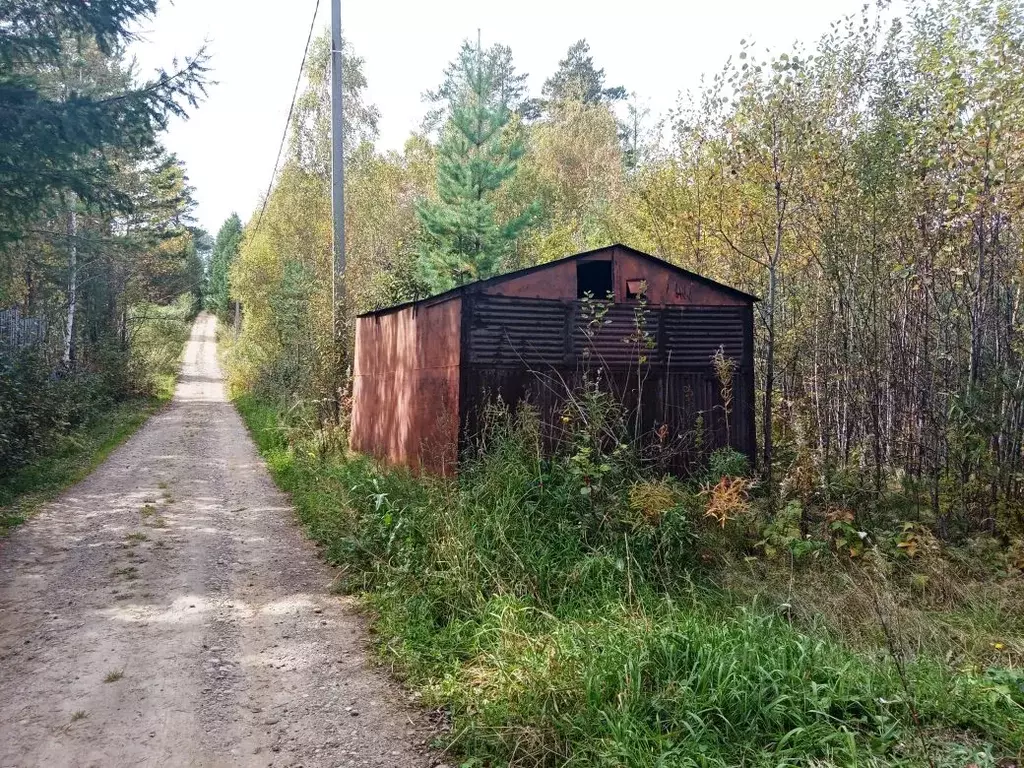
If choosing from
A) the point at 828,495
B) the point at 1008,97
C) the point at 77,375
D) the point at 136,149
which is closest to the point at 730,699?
the point at 828,495

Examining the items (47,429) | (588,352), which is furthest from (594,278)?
(47,429)

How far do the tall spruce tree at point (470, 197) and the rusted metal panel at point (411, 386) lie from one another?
7219mm

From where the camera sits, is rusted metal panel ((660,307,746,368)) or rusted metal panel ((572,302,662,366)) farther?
rusted metal panel ((660,307,746,368))

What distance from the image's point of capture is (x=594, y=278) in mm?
7602

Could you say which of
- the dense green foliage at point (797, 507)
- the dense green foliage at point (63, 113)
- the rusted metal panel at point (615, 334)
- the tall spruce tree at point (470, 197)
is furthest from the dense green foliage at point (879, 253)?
the tall spruce tree at point (470, 197)

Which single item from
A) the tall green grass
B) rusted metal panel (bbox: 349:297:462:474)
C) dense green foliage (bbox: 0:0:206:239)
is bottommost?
the tall green grass

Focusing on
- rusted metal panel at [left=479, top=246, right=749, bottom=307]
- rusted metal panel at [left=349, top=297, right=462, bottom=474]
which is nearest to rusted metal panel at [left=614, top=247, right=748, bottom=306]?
rusted metal panel at [left=479, top=246, right=749, bottom=307]

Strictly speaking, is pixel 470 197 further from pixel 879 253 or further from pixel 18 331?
pixel 879 253

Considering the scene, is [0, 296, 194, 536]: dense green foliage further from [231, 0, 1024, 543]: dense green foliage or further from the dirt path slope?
[231, 0, 1024, 543]: dense green foliage

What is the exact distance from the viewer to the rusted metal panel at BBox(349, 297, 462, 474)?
706 centimetres

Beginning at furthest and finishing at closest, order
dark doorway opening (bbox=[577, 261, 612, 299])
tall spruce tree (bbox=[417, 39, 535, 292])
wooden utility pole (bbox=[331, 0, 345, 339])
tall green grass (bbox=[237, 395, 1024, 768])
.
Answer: tall spruce tree (bbox=[417, 39, 535, 292]) → wooden utility pole (bbox=[331, 0, 345, 339]) → dark doorway opening (bbox=[577, 261, 612, 299]) → tall green grass (bbox=[237, 395, 1024, 768])

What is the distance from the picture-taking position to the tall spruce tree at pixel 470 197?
18.0 meters

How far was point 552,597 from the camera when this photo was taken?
4684mm

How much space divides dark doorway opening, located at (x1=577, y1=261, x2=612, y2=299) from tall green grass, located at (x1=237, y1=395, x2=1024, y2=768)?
1.93 m
